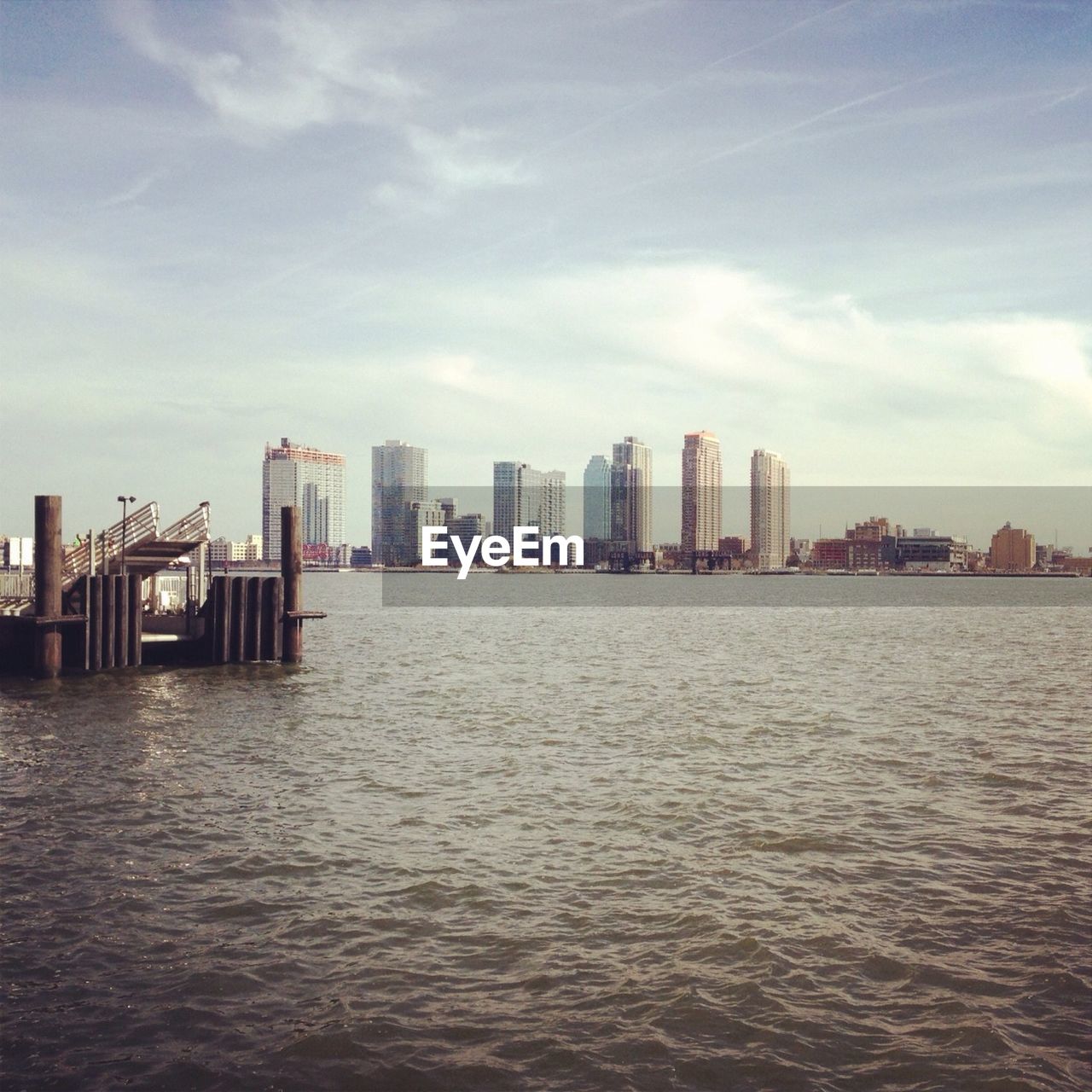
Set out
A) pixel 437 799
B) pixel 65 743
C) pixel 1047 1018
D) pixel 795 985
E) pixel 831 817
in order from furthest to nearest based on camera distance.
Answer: pixel 65 743, pixel 437 799, pixel 831 817, pixel 795 985, pixel 1047 1018

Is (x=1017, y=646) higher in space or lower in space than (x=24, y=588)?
lower

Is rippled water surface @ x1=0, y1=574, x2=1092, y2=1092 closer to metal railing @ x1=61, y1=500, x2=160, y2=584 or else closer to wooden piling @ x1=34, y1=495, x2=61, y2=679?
wooden piling @ x1=34, y1=495, x2=61, y2=679

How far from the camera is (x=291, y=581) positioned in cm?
4100

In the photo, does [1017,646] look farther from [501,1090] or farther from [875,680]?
[501,1090]

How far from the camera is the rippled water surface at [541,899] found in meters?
9.87

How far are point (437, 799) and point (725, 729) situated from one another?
11738 millimetres

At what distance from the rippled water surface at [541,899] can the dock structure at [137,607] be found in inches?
207

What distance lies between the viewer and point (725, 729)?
1147 inches

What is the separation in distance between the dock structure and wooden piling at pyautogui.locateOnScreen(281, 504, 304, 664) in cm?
4

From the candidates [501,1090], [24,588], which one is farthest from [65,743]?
[24,588]

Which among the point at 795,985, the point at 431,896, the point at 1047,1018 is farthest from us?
the point at 431,896

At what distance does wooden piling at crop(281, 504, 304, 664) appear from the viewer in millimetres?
40938

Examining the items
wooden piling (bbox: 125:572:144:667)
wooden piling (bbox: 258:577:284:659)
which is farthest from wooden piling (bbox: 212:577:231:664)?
wooden piling (bbox: 125:572:144:667)

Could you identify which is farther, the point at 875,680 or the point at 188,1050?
the point at 875,680
